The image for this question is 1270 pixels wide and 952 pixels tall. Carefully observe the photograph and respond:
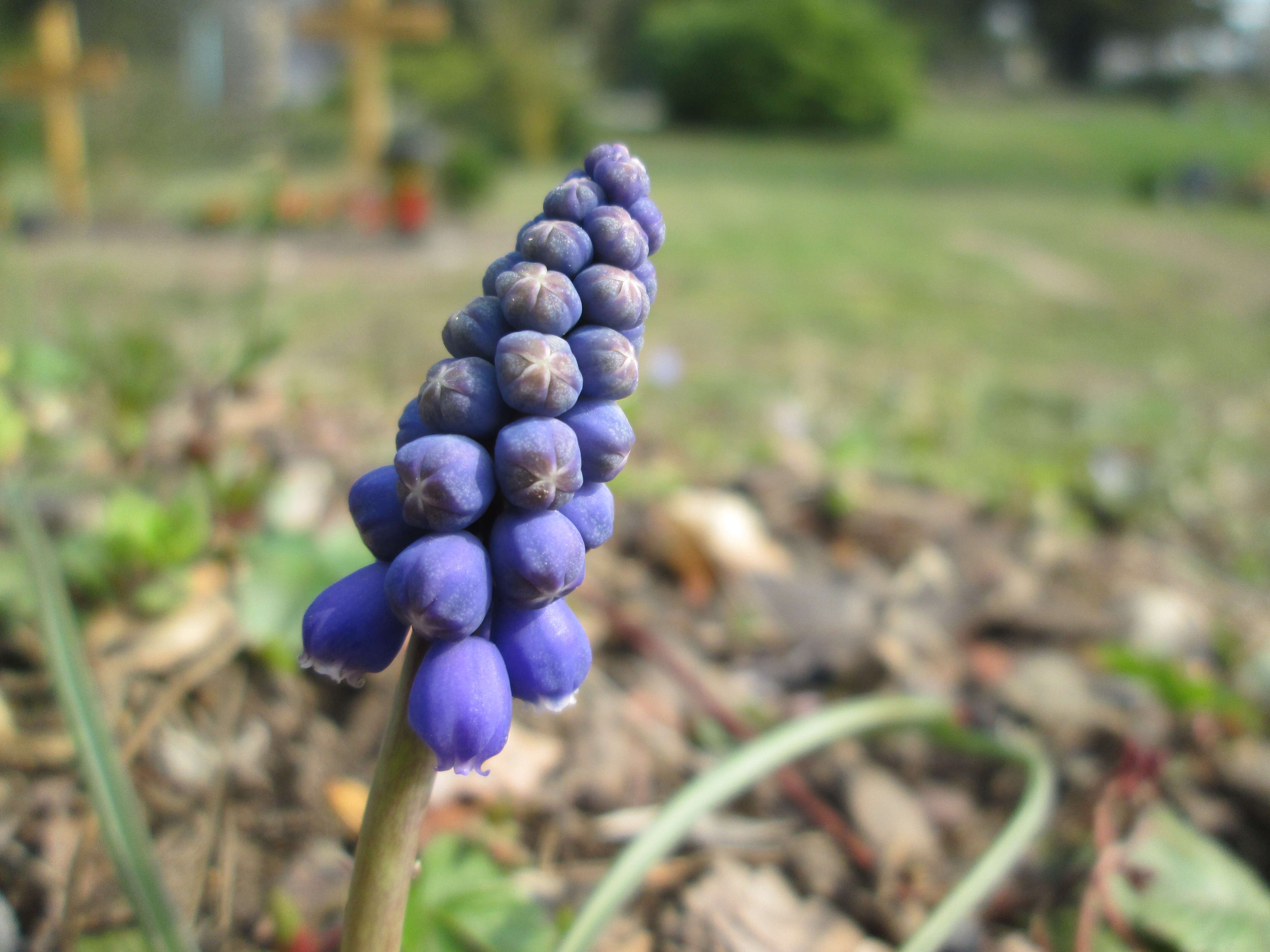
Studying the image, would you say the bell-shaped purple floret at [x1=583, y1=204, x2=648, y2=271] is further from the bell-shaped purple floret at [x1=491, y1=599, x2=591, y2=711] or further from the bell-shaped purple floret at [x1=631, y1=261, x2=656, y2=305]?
the bell-shaped purple floret at [x1=491, y1=599, x2=591, y2=711]

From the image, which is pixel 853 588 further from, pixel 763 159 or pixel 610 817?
pixel 763 159

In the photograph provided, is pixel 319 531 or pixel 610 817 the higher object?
pixel 319 531

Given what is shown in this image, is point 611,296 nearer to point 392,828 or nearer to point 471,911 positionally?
point 392,828

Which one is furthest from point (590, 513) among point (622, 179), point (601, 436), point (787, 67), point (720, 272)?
point (787, 67)

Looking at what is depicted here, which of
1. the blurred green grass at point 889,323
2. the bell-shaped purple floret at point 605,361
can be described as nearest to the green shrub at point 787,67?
the blurred green grass at point 889,323

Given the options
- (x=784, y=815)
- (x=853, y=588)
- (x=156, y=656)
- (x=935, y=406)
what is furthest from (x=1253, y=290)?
(x=156, y=656)
